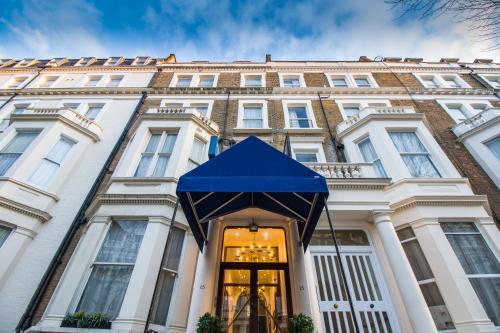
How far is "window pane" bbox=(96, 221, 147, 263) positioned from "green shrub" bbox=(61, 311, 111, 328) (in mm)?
1278

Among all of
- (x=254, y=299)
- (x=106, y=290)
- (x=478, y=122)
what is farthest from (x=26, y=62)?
(x=478, y=122)

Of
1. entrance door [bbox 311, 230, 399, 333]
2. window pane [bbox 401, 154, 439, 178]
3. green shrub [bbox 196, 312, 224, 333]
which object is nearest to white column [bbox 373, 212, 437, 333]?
entrance door [bbox 311, 230, 399, 333]

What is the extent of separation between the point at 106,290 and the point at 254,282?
12.6 ft

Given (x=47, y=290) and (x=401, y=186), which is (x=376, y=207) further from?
(x=47, y=290)

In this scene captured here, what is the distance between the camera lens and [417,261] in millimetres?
6352

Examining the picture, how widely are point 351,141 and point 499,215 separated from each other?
17.1ft

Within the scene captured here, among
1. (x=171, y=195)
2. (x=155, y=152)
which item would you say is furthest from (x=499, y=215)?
(x=155, y=152)

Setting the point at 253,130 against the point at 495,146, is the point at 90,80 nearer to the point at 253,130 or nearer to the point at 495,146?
the point at 253,130

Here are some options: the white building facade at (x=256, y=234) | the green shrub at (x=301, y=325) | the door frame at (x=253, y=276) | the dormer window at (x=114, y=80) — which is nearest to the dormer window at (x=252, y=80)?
the white building facade at (x=256, y=234)

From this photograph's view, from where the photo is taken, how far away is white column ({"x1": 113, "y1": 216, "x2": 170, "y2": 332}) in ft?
16.7

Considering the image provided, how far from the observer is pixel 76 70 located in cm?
1488

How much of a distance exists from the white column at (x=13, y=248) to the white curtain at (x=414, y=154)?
1280 cm

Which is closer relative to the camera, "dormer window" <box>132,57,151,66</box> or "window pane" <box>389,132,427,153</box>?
"window pane" <box>389,132,427,153</box>

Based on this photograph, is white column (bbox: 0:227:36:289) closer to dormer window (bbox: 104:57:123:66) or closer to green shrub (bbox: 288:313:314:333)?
green shrub (bbox: 288:313:314:333)
